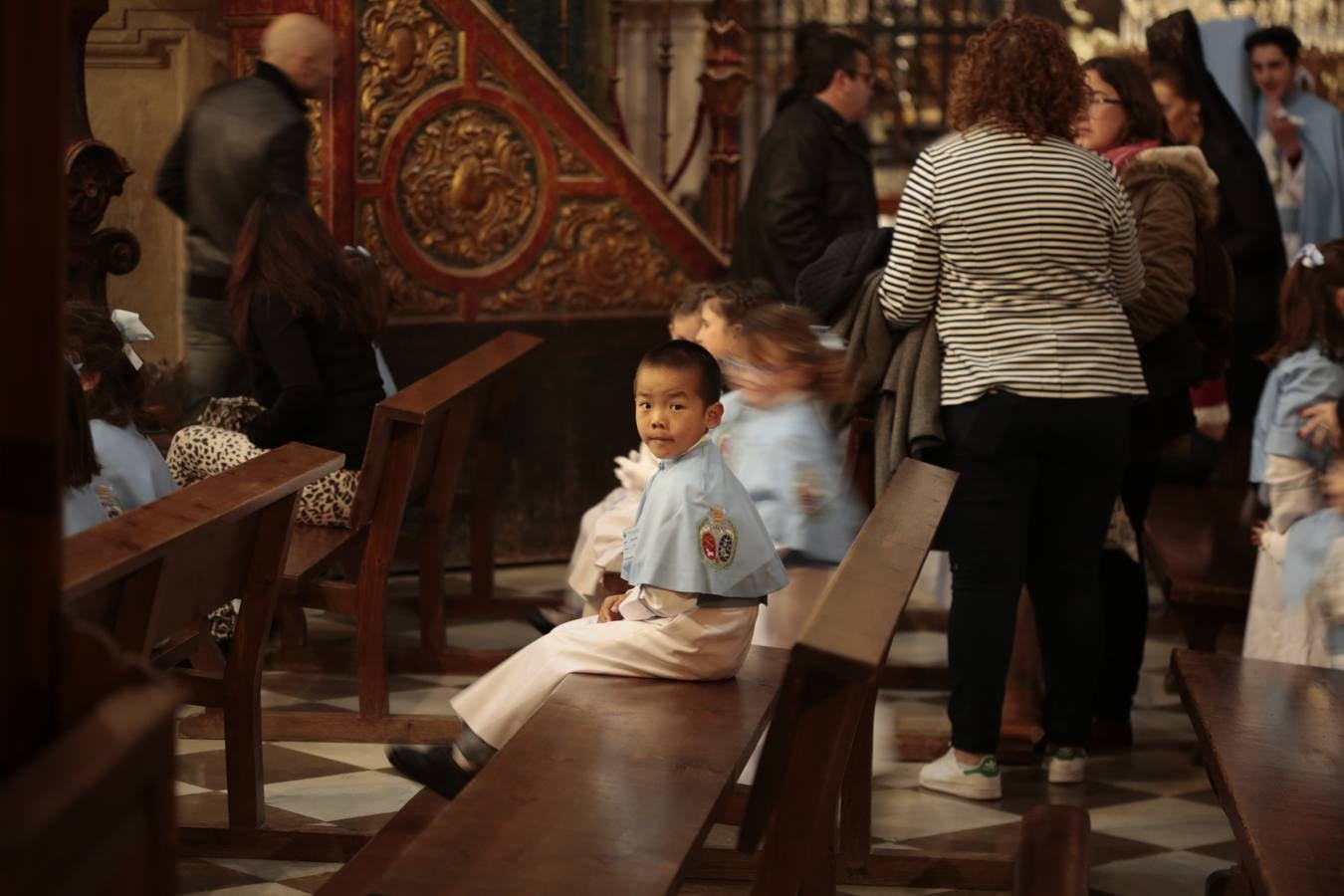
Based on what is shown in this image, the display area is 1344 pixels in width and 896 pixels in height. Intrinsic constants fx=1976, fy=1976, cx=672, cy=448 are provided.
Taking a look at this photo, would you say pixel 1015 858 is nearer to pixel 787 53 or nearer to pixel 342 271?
pixel 342 271

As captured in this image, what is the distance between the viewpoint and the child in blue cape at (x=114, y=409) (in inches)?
175

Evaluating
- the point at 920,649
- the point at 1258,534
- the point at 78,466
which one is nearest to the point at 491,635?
the point at 920,649

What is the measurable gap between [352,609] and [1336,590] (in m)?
2.57

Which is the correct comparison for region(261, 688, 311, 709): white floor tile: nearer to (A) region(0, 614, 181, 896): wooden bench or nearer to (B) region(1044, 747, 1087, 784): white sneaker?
(B) region(1044, 747, 1087, 784): white sneaker

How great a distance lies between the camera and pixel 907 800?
15.9ft

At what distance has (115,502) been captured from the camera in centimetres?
441

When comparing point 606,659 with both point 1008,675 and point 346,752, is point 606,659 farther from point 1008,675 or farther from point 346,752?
point 1008,675

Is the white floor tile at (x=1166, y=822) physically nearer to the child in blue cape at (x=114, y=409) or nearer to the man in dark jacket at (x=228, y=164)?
the child in blue cape at (x=114, y=409)

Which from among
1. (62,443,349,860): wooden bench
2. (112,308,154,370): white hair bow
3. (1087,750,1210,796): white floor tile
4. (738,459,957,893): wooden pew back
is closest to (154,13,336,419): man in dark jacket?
(112,308,154,370): white hair bow

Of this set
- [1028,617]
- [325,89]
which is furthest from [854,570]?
[325,89]

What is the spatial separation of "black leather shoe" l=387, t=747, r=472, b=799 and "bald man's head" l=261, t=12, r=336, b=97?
3.12 metres

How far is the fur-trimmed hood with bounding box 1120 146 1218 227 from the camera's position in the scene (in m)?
5.11

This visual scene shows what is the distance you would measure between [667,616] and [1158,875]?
4.79ft

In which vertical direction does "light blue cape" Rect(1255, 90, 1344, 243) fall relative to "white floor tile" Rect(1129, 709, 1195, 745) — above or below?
above
